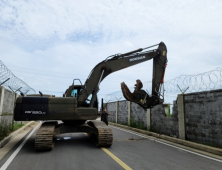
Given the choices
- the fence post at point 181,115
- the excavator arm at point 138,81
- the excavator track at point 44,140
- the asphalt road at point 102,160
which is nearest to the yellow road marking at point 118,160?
the asphalt road at point 102,160

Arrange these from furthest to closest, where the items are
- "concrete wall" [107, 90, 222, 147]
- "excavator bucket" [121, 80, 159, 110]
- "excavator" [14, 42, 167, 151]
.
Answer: "excavator bucket" [121, 80, 159, 110]
"concrete wall" [107, 90, 222, 147]
"excavator" [14, 42, 167, 151]

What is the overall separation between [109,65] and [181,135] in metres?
4.92

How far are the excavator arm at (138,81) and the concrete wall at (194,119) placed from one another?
4.68 ft

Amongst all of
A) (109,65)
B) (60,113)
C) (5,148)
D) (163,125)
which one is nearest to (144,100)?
(109,65)

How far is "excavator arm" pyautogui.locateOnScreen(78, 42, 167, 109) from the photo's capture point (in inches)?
342

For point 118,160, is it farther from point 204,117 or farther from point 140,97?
point 204,117

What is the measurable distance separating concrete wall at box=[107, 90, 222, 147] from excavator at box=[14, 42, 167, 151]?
1427 millimetres

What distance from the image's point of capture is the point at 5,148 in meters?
7.41

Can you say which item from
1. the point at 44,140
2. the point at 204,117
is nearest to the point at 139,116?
the point at 204,117

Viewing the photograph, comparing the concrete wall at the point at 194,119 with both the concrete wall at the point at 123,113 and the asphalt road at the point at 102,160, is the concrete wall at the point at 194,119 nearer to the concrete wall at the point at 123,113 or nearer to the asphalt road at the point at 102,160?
the asphalt road at the point at 102,160

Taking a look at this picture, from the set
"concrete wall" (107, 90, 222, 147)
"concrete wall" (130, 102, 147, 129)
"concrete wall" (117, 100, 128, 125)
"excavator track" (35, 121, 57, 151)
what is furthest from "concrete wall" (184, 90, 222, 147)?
"concrete wall" (117, 100, 128, 125)

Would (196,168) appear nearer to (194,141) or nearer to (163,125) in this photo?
(194,141)

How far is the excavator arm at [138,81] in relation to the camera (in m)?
8.68

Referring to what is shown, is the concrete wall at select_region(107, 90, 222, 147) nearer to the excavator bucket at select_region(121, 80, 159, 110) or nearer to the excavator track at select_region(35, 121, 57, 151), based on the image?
the excavator bucket at select_region(121, 80, 159, 110)
